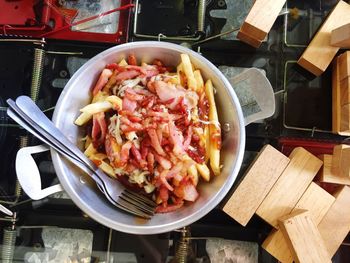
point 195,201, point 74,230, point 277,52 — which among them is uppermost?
point 277,52

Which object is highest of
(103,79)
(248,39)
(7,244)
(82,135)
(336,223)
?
(248,39)

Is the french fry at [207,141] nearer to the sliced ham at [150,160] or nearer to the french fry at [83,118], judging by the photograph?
the sliced ham at [150,160]

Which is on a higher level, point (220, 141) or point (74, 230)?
point (220, 141)

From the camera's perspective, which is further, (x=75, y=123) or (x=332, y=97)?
(x=332, y=97)

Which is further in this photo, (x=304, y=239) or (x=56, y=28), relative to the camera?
(x=56, y=28)

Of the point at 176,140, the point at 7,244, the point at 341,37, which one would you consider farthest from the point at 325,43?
the point at 7,244

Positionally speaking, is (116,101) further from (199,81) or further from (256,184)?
(256,184)

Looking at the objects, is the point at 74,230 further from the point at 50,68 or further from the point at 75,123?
the point at 50,68

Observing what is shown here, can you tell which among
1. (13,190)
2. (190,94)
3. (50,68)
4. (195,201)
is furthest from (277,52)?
(13,190)
